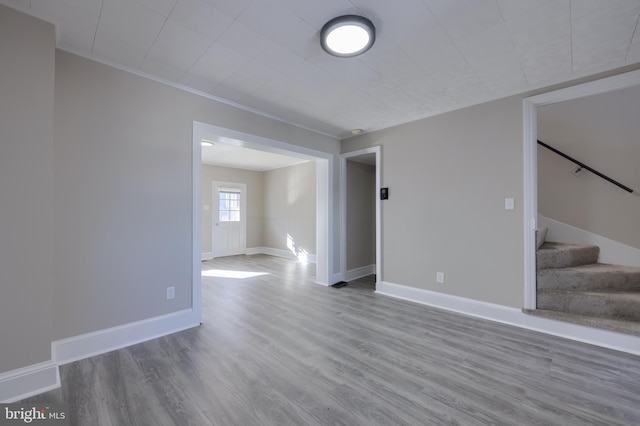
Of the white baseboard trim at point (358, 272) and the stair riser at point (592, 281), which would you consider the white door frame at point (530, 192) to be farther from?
the white baseboard trim at point (358, 272)

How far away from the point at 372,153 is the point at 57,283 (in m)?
3.98

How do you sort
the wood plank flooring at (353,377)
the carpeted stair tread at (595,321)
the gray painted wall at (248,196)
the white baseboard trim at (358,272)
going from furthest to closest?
the gray painted wall at (248,196) → the white baseboard trim at (358,272) → the carpeted stair tread at (595,321) → the wood plank flooring at (353,377)

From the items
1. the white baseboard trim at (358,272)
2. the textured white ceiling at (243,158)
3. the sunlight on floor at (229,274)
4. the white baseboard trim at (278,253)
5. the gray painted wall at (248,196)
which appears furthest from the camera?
the gray painted wall at (248,196)

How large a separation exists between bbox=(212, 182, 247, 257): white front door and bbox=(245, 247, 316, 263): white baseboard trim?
0.25m

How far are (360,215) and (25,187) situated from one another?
4269 mm

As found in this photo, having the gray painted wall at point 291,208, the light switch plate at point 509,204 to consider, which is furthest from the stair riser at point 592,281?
the gray painted wall at point 291,208

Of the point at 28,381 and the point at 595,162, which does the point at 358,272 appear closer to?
the point at 595,162

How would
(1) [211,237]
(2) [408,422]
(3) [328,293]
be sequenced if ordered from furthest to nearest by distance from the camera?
(1) [211,237] → (3) [328,293] → (2) [408,422]

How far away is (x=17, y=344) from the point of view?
1659 millimetres

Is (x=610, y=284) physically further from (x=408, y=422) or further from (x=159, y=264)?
(x=159, y=264)

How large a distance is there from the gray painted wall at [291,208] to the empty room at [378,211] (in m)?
2.76

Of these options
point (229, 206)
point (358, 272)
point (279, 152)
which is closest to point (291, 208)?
point (229, 206)

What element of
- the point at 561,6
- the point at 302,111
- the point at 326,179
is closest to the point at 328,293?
the point at 326,179

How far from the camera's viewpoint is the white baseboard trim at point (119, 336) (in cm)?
207
